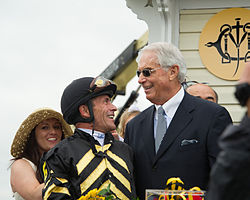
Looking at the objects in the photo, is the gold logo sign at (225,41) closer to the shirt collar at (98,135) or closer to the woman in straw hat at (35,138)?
the woman in straw hat at (35,138)

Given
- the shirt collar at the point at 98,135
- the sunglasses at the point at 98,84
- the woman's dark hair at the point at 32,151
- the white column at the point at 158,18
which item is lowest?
the woman's dark hair at the point at 32,151

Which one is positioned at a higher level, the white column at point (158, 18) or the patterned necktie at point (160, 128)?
the white column at point (158, 18)

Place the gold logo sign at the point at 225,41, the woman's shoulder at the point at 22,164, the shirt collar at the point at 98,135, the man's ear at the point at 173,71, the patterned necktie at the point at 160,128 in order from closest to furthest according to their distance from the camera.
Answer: the shirt collar at the point at 98,135 < the patterned necktie at the point at 160,128 < the man's ear at the point at 173,71 < the woman's shoulder at the point at 22,164 < the gold logo sign at the point at 225,41

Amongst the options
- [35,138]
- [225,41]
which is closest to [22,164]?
[35,138]

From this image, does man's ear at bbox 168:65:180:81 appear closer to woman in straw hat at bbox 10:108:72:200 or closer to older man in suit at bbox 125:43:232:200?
older man in suit at bbox 125:43:232:200

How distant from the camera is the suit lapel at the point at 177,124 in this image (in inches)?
157

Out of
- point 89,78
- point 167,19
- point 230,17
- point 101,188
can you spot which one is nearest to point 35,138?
point 89,78

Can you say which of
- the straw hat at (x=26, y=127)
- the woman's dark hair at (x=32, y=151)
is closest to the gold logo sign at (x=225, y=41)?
the straw hat at (x=26, y=127)

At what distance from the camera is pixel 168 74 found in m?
4.26

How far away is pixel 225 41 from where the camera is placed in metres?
6.63

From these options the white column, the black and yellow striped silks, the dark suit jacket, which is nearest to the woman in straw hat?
the black and yellow striped silks

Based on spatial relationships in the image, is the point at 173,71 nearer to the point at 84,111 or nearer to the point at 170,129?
the point at 170,129

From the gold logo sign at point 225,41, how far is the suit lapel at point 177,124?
8.35 ft

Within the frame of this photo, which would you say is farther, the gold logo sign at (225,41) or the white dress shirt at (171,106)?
the gold logo sign at (225,41)
